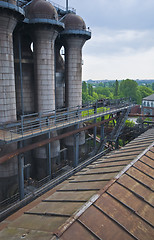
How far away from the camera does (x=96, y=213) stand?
7.98 meters

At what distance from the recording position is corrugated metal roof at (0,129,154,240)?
7.17 m

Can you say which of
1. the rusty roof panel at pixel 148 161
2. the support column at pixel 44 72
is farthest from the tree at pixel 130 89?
the rusty roof panel at pixel 148 161

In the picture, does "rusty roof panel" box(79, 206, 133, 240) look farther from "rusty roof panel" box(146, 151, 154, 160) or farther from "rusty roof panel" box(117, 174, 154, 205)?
"rusty roof panel" box(146, 151, 154, 160)

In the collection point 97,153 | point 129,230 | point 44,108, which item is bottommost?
point 97,153

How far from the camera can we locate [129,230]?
24.3 feet

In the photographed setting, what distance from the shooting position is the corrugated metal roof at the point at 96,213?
7166 mm

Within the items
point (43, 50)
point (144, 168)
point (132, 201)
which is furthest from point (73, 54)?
point (132, 201)

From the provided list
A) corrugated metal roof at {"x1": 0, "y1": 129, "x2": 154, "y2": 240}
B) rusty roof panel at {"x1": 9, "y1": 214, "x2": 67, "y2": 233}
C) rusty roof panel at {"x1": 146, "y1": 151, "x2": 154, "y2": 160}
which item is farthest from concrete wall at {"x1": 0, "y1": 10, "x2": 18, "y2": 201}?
Result: rusty roof panel at {"x1": 146, "y1": 151, "x2": 154, "y2": 160}

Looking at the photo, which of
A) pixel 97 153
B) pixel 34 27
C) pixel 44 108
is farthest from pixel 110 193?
pixel 34 27

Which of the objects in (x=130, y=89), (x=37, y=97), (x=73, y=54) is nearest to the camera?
(x=37, y=97)

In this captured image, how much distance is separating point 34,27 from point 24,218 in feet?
59.6

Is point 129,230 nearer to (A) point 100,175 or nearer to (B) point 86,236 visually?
(B) point 86,236

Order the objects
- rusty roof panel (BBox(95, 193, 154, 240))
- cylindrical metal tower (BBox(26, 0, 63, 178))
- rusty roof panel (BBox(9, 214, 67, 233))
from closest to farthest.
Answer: rusty roof panel (BBox(95, 193, 154, 240)) < rusty roof panel (BBox(9, 214, 67, 233)) < cylindrical metal tower (BBox(26, 0, 63, 178))

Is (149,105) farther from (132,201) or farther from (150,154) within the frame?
(132,201)
